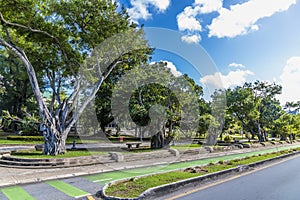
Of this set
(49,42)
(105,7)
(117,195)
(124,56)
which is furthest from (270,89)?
(117,195)

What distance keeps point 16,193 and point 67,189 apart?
148cm

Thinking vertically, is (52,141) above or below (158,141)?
above

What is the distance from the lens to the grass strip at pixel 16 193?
6.48m

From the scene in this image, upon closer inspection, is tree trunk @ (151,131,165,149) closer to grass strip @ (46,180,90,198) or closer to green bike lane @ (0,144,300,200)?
green bike lane @ (0,144,300,200)

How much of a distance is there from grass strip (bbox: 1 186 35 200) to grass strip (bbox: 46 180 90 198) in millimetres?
957

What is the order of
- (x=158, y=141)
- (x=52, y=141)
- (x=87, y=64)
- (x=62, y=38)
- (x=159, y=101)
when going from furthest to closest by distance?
(x=158, y=141) < (x=159, y=101) < (x=87, y=64) < (x=62, y=38) < (x=52, y=141)

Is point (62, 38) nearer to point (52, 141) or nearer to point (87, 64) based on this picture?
point (87, 64)

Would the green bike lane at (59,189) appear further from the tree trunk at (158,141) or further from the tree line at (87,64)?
the tree trunk at (158,141)

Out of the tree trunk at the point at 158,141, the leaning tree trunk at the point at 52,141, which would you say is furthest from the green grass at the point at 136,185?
the tree trunk at the point at 158,141

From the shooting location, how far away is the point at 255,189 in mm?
7242

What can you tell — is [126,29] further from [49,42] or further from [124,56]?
[49,42]

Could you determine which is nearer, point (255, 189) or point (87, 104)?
point (255, 189)

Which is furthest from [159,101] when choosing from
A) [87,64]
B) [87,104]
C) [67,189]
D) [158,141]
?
[67,189]

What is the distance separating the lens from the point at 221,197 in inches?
248
